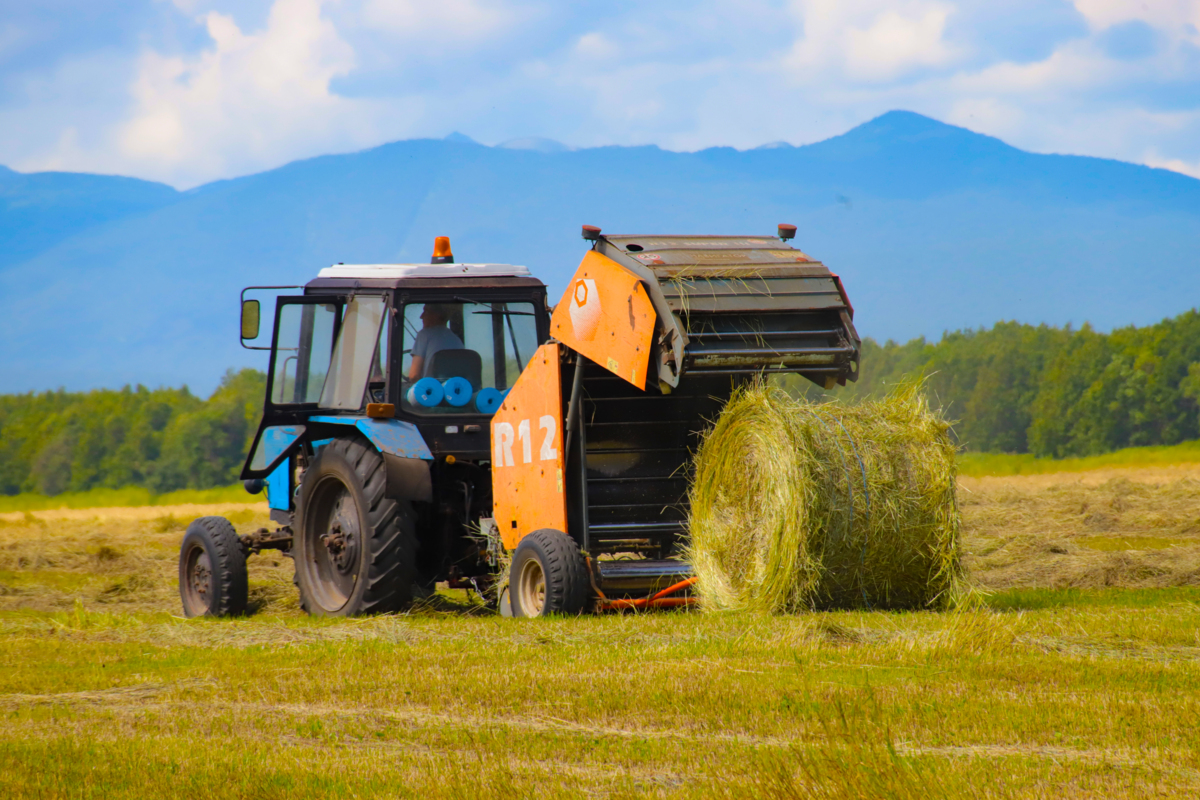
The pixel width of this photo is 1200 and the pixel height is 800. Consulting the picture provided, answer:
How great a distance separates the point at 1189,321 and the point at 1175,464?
22.5 metres

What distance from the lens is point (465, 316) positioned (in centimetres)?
1059

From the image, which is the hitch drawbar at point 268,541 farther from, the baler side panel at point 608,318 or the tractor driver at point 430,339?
the baler side panel at point 608,318

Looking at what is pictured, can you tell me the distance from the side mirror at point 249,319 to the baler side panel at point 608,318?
253cm

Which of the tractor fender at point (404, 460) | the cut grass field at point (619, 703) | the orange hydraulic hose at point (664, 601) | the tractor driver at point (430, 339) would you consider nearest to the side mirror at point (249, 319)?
the tractor driver at point (430, 339)

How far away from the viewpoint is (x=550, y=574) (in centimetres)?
852

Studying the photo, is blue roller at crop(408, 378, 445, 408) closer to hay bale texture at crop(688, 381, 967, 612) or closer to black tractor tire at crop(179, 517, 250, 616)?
black tractor tire at crop(179, 517, 250, 616)

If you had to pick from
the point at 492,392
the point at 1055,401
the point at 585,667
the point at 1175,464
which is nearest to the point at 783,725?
the point at 585,667

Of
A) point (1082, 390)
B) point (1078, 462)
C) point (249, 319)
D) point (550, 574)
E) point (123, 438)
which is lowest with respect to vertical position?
point (550, 574)

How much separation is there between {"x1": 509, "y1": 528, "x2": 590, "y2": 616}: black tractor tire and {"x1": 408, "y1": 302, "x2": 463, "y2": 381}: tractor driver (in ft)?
6.43

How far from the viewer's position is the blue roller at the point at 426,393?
Answer: 1011cm

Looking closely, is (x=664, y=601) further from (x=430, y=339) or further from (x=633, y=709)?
(x=633, y=709)

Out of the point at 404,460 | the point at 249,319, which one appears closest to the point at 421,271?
the point at 249,319

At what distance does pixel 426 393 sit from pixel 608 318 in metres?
1.98

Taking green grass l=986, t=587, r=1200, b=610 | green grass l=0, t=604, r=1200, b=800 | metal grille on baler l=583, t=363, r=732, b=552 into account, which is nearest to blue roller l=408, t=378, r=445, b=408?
metal grille on baler l=583, t=363, r=732, b=552
